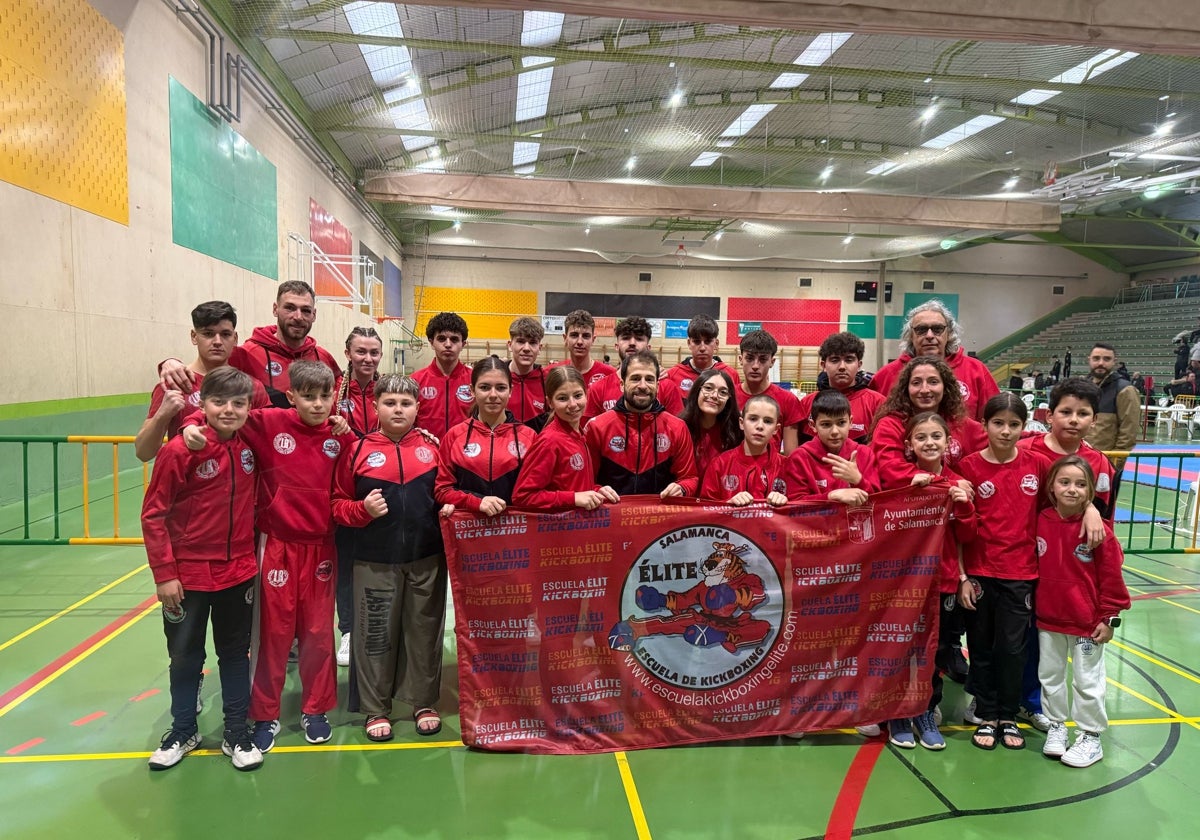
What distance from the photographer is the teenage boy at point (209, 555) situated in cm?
277

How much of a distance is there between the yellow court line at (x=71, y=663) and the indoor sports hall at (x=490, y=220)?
23mm

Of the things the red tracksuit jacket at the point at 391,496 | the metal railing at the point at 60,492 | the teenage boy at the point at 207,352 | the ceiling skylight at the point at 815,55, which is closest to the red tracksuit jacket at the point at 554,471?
the red tracksuit jacket at the point at 391,496

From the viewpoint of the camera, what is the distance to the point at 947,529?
326 centimetres

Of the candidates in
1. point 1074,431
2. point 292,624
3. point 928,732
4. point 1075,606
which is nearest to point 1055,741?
point 928,732

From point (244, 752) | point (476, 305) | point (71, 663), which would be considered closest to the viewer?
point (244, 752)

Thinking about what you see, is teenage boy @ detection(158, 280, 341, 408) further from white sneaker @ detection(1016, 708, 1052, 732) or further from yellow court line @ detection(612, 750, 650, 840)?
white sneaker @ detection(1016, 708, 1052, 732)

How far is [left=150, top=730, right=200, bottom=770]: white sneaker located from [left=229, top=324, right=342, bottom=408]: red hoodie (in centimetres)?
179

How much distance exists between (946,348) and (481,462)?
309 cm

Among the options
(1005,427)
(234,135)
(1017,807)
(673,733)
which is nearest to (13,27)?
(234,135)

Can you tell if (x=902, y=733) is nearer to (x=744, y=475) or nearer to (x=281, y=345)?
(x=744, y=475)

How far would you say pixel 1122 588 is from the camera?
301 centimetres

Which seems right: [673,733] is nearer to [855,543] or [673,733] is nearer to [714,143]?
[855,543]

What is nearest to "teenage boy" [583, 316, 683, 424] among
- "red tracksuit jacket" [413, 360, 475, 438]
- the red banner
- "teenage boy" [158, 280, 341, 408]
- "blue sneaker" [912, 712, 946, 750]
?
"red tracksuit jacket" [413, 360, 475, 438]

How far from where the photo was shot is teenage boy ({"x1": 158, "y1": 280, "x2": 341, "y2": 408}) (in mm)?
3830
